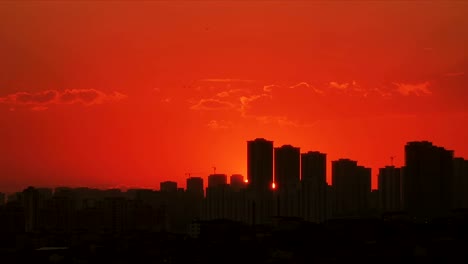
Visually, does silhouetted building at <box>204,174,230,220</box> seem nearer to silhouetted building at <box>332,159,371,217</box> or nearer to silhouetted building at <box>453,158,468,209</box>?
silhouetted building at <box>332,159,371,217</box>

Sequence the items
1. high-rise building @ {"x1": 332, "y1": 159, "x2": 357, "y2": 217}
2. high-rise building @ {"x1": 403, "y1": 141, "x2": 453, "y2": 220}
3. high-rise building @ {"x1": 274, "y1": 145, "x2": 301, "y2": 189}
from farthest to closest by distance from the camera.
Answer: high-rise building @ {"x1": 332, "y1": 159, "x2": 357, "y2": 217} → high-rise building @ {"x1": 274, "y1": 145, "x2": 301, "y2": 189} → high-rise building @ {"x1": 403, "y1": 141, "x2": 453, "y2": 220}

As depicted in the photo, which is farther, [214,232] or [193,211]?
[193,211]

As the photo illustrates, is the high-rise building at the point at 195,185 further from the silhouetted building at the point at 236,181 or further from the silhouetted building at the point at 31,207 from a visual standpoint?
the silhouetted building at the point at 31,207

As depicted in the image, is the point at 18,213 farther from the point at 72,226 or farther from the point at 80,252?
the point at 80,252

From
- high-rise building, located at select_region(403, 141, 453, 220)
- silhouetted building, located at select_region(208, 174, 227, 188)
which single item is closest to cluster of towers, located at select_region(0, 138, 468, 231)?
high-rise building, located at select_region(403, 141, 453, 220)

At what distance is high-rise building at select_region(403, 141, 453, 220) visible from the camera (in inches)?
2140

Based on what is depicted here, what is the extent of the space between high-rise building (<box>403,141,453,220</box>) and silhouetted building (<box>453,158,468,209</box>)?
5358 mm

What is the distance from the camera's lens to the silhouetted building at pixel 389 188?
64438 millimetres

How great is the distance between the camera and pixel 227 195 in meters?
67.2

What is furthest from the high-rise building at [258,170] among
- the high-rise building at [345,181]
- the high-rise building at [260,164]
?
the high-rise building at [345,181]

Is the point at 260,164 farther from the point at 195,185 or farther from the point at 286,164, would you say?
the point at 195,185

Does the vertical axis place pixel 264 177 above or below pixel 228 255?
above

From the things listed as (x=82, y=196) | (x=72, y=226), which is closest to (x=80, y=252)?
(x=72, y=226)

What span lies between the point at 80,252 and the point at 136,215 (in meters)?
25.6
